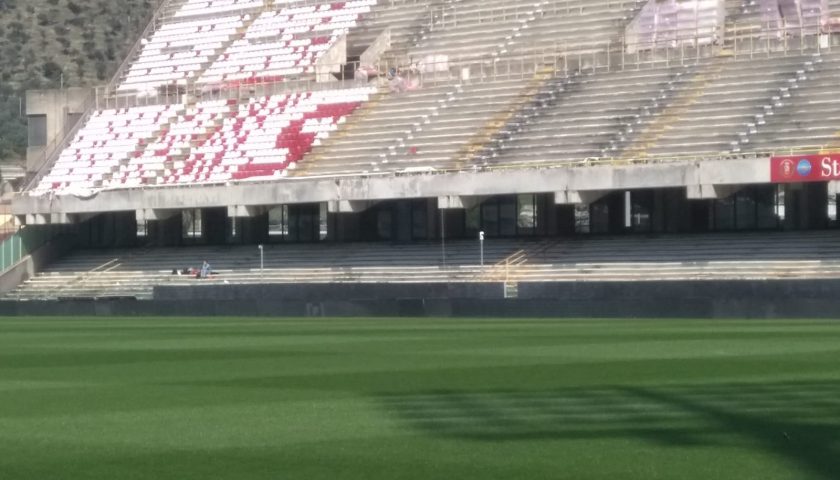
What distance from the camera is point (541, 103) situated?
5722cm

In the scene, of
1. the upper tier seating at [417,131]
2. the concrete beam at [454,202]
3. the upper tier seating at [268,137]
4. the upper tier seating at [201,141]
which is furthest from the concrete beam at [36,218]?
the concrete beam at [454,202]

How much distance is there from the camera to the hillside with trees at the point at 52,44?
14288 cm

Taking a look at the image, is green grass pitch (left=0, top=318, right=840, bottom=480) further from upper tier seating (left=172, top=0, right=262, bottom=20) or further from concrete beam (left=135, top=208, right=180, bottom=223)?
upper tier seating (left=172, top=0, right=262, bottom=20)

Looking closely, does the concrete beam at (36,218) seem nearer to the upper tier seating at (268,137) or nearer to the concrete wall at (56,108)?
the upper tier seating at (268,137)

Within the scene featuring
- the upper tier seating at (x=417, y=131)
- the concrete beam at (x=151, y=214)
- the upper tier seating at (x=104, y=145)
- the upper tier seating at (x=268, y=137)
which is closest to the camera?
the upper tier seating at (x=417, y=131)

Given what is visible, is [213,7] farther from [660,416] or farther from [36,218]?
[660,416]

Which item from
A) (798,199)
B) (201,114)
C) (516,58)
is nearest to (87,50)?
(201,114)

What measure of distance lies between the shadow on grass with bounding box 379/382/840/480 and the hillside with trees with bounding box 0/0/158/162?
126 meters

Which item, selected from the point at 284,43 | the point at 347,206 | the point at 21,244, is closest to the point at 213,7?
the point at 284,43

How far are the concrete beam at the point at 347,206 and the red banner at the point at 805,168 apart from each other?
49.6ft

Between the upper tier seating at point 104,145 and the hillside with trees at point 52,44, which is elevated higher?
the hillside with trees at point 52,44

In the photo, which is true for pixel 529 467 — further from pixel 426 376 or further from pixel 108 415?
pixel 426 376

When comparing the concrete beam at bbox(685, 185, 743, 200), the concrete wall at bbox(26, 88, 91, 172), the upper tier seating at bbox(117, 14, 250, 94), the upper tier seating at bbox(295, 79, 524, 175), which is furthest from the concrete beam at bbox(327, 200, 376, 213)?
the concrete wall at bbox(26, 88, 91, 172)

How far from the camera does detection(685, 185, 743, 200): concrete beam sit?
48.6m
